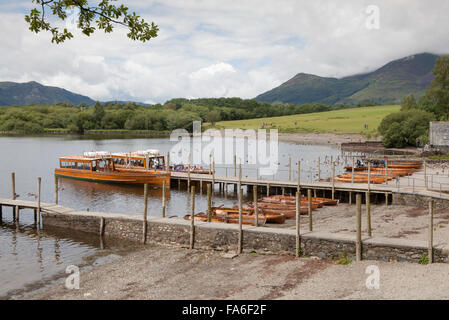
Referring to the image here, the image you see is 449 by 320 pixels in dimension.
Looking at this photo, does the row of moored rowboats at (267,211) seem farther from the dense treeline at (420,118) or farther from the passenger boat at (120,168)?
the dense treeline at (420,118)

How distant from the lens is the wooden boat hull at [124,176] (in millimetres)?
47784

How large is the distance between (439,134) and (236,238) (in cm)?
5863

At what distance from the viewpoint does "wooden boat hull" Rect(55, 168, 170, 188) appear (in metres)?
47.8

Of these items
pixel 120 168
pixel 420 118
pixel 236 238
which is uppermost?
pixel 420 118

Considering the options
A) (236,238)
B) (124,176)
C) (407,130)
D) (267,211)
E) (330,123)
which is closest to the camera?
(236,238)

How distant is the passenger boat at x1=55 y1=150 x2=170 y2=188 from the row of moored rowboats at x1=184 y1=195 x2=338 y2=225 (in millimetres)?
16779

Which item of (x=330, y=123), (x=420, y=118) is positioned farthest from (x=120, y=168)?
(x=330, y=123)

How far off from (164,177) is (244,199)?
1023 centimetres

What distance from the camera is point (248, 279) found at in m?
17.8

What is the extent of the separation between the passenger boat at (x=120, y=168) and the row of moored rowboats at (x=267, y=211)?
55.0 ft

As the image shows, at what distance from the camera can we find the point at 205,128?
161500 millimetres

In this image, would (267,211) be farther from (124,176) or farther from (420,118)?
(420,118)

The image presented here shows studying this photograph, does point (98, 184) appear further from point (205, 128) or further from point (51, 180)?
point (205, 128)
